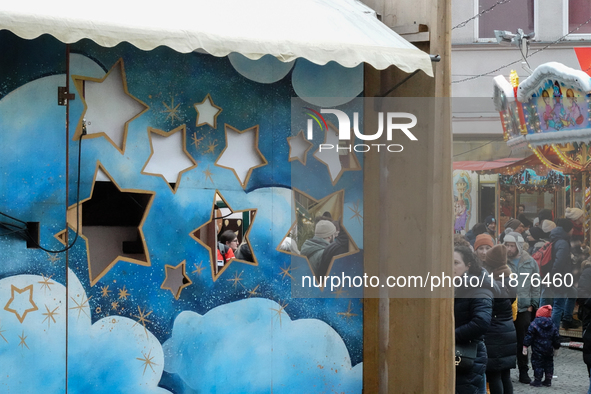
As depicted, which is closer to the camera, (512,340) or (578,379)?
(512,340)

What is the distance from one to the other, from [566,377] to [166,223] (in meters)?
5.86

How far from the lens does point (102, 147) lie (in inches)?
198

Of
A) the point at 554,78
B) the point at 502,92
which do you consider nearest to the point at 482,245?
the point at 554,78

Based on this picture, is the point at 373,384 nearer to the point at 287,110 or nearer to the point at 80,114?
the point at 287,110

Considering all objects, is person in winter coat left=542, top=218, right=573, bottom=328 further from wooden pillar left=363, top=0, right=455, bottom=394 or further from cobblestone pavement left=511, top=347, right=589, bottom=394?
wooden pillar left=363, top=0, right=455, bottom=394

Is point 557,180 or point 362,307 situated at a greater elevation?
point 557,180

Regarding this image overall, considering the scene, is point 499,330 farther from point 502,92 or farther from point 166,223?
point 502,92

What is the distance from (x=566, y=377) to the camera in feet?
29.0

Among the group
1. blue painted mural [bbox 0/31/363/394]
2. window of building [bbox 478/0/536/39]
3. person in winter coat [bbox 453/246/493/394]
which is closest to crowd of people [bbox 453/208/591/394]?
person in winter coat [bbox 453/246/493/394]

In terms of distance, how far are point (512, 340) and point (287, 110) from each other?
3081 mm

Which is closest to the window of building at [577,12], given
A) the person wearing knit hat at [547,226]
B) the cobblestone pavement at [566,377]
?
the person wearing knit hat at [547,226]

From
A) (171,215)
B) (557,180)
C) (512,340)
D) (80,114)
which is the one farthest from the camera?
(557,180)

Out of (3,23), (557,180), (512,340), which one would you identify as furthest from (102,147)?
(557,180)

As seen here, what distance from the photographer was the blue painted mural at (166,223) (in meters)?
4.77
